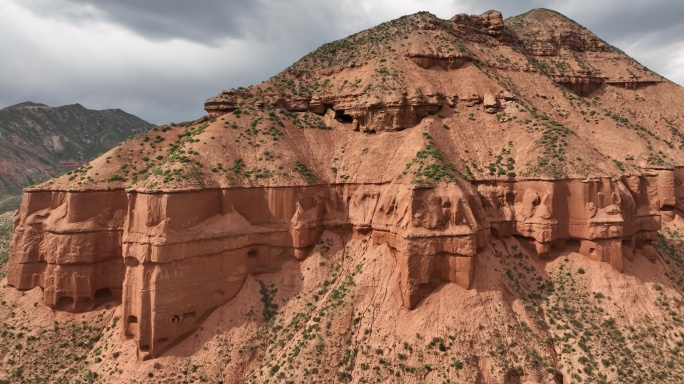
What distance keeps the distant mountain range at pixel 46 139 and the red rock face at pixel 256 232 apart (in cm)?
11493

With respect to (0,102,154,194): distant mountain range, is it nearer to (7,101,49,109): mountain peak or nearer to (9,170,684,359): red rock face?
(7,101,49,109): mountain peak

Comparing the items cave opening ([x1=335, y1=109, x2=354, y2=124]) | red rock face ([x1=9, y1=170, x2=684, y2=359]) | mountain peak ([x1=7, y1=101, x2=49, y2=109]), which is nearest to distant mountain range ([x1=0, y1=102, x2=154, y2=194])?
mountain peak ([x1=7, y1=101, x2=49, y2=109])

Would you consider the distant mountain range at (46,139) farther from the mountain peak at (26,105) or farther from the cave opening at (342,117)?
the cave opening at (342,117)

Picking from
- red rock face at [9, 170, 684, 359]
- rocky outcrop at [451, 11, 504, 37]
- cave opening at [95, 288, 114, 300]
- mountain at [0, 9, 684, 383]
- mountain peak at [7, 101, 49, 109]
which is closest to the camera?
mountain at [0, 9, 684, 383]

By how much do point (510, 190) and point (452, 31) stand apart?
90.3ft

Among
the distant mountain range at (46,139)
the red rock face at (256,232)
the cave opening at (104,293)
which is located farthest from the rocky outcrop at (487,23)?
the distant mountain range at (46,139)

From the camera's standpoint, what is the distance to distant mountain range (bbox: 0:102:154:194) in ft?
434

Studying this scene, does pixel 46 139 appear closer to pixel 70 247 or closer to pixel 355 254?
pixel 70 247

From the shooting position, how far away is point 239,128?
37.8 meters

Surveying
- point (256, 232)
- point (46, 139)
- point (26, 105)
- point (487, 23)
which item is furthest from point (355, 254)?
point (26, 105)

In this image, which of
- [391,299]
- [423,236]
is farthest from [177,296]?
[423,236]

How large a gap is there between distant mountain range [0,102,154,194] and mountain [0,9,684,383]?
115650 mm

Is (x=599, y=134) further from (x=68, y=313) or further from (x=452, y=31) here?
(x=68, y=313)

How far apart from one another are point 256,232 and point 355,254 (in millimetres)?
8989
